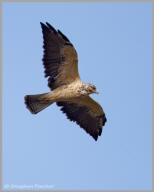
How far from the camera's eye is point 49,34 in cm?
1811

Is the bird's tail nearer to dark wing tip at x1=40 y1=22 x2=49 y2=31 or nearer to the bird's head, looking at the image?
the bird's head

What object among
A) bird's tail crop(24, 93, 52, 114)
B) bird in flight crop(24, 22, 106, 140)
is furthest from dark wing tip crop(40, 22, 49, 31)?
bird's tail crop(24, 93, 52, 114)

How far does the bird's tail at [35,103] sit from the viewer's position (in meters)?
18.5

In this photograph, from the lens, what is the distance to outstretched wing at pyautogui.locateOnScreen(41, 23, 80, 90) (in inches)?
714

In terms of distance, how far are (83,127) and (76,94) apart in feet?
5.52

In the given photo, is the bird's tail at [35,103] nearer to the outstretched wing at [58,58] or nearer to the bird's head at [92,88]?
the outstretched wing at [58,58]

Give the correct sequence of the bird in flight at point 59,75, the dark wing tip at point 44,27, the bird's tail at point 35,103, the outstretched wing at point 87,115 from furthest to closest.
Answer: the outstretched wing at point 87,115
the bird's tail at point 35,103
the bird in flight at point 59,75
the dark wing tip at point 44,27

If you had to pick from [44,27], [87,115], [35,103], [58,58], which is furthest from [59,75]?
[87,115]

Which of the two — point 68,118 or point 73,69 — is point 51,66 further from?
point 68,118

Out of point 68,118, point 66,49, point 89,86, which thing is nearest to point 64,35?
point 66,49

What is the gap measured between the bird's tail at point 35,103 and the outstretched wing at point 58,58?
482mm

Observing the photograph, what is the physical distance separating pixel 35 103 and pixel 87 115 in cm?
198

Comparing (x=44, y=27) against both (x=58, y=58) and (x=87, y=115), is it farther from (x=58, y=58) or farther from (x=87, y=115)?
(x=87, y=115)

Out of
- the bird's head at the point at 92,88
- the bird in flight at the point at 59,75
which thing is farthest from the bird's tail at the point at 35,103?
the bird's head at the point at 92,88
